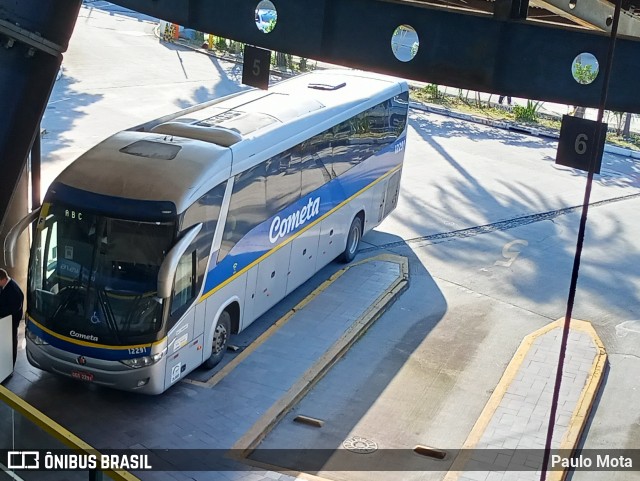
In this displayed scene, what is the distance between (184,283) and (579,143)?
5494 millimetres

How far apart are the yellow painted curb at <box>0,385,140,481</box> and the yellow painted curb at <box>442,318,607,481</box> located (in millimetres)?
5489

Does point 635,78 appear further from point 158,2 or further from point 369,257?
point 369,257

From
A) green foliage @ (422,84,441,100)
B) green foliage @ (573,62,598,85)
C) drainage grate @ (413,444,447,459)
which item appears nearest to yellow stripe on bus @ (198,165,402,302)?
drainage grate @ (413,444,447,459)

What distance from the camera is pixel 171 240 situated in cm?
1171

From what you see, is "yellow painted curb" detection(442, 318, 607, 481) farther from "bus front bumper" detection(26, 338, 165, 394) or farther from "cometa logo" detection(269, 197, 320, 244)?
"cometa logo" detection(269, 197, 320, 244)

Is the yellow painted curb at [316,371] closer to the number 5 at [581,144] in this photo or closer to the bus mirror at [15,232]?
the bus mirror at [15,232]

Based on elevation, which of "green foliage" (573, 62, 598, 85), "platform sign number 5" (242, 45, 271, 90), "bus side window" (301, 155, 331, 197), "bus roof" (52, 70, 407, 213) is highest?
"green foliage" (573, 62, 598, 85)

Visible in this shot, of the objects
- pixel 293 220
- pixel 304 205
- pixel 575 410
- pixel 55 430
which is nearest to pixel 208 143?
pixel 293 220

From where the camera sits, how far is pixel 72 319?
38.5ft

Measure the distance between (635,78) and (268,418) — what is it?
6.21 meters

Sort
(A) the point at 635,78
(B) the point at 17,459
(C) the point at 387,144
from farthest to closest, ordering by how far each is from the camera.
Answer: (C) the point at 387,144 → (A) the point at 635,78 → (B) the point at 17,459

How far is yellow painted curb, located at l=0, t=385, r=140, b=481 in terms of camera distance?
242 inches

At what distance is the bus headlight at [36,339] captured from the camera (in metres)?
12.0

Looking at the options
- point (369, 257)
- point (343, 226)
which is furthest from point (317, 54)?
point (369, 257)
